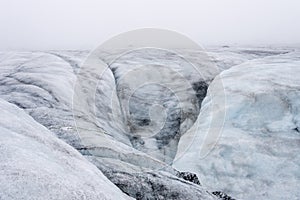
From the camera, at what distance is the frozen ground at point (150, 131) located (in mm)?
3465

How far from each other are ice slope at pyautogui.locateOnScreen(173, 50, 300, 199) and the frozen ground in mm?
19

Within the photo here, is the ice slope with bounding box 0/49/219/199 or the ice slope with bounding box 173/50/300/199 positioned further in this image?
the ice slope with bounding box 173/50/300/199

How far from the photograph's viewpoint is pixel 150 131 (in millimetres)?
10328

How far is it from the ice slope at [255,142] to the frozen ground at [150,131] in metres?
0.02

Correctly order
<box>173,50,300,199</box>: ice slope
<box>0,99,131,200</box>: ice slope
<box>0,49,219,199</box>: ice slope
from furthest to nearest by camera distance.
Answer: <box>173,50,300,199</box>: ice slope < <box>0,49,219,199</box>: ice slope < <box>0,99,131,200</box>: ice slope

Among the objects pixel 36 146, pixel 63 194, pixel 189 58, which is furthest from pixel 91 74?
pixel 63 194

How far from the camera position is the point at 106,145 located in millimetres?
5598

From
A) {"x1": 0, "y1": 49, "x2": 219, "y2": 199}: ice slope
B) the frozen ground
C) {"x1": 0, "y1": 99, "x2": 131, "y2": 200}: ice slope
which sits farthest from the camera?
{"x1": 0, "y1": 49, "x2": 219, "y2": 199}: ice slope

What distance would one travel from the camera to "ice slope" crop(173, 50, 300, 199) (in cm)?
615

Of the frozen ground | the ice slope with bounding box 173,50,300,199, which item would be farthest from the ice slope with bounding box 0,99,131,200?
the ice slope with bounding box 173,50,300,199

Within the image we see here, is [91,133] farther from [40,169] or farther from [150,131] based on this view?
[150,131]

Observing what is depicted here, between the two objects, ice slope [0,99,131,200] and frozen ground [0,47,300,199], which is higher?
ice slope [0,99,131,200]

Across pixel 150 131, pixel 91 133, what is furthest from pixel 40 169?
pixel 150 131

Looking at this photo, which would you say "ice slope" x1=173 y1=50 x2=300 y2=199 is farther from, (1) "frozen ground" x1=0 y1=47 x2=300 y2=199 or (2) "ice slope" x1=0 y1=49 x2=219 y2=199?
(2) "ice slope" x1=0 y1=49 x2=219 y2=199
